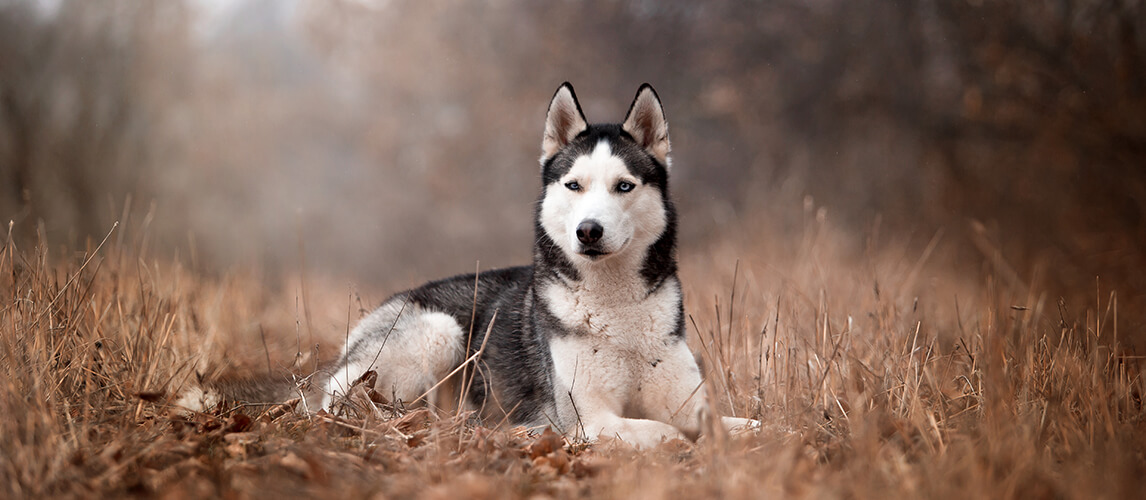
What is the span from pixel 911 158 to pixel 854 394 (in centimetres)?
755

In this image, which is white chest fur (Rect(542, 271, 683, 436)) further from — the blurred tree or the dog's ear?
the blurred tree

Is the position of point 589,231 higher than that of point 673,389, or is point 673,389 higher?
point 589,231


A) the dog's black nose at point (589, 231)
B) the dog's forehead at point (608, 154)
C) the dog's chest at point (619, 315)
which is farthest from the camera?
the dog's forehead at point (608, 154)

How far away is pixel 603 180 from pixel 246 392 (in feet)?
7.05

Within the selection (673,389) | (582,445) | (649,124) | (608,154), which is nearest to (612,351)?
(673,389)

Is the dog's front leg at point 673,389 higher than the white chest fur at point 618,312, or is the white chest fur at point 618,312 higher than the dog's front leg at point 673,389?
the white chest fur at point 618,312

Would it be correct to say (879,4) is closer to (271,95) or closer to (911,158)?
(911,158)

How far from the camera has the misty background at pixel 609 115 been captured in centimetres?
717

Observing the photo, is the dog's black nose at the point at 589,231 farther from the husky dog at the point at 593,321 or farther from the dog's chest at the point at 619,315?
the dog's chest at the point at 619,315

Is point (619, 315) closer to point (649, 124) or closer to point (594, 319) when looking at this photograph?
point (594, 319)

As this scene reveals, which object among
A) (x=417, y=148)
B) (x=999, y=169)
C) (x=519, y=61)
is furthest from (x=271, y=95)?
(x=999, y=169)

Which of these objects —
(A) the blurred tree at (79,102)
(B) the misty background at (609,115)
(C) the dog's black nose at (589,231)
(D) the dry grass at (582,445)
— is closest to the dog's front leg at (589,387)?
(D) the dry grass at (582,445)

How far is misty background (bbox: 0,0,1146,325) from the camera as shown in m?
7.17

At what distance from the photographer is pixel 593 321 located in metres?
3.40
